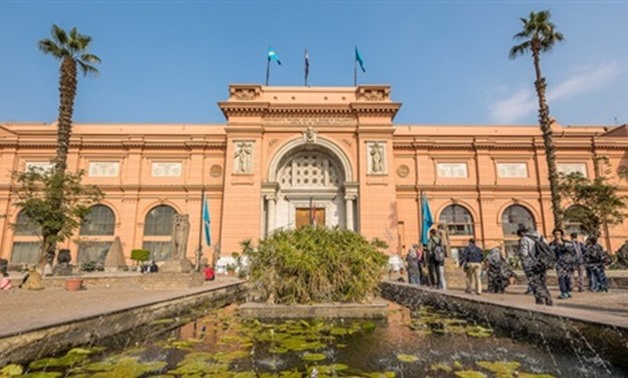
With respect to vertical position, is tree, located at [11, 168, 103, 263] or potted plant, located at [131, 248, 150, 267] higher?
tree, located at [11, 168, 103, 263]

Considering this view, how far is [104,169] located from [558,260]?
2893 centimetres

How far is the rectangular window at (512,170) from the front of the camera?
27.0 meters

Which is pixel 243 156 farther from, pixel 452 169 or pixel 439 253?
pixel 439 253

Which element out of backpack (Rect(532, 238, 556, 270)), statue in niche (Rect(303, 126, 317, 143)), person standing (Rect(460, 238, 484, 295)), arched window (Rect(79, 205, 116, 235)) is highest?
statue in niche (Rect(303, 126, 317, 143))

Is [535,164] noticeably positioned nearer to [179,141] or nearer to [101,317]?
[179,141]

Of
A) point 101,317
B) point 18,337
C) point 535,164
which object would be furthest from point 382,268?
point 535,164

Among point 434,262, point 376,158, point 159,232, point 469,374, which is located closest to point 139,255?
point 159,232

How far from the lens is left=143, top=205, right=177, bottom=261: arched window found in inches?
981

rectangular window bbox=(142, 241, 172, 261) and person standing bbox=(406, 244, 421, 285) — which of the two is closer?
person standing bbox=(406, 244, 421, 285)

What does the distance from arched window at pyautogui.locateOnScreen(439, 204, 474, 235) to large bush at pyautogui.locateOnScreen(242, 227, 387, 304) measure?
21286mm

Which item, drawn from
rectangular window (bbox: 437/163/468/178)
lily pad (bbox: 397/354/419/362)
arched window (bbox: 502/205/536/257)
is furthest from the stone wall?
arched window (bbox: 502/205/536/257)

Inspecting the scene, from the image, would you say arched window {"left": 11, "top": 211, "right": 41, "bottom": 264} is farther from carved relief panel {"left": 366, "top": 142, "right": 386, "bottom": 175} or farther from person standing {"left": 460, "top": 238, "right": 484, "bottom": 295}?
person standing {"left": 460, "top": 238, "right": 484, "bottom": 295}

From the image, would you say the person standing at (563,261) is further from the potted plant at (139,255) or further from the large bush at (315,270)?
the potted plant at (139,255)

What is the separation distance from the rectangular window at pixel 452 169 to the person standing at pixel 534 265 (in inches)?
822
